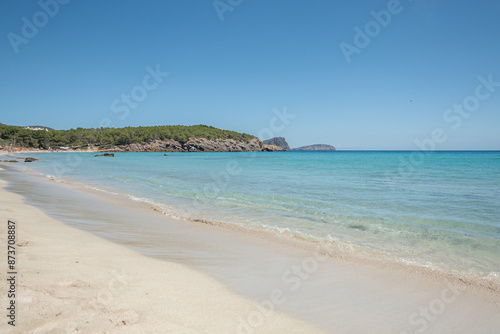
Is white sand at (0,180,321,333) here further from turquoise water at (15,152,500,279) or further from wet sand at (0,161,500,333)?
turquoise water at (15,152,500,279)

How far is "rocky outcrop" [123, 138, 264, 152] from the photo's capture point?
143m

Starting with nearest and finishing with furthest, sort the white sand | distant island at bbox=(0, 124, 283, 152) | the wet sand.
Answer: the white sand < the wet sand < distant island at bbox=(0, 124, 283, 152)

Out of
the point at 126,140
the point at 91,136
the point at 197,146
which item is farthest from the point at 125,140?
the point at 197,146

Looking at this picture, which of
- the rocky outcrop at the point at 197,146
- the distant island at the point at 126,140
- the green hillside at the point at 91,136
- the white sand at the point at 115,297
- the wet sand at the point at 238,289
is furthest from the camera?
the rocky outcrop at the point at 197,146

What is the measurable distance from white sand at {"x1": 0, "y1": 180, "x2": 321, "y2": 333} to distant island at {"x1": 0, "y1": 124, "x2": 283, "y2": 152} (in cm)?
12417

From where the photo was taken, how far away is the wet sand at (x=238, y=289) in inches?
126

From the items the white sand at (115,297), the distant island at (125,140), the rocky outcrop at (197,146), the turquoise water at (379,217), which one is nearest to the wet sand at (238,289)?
the white sand at (115,297)

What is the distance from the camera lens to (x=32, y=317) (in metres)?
2.84

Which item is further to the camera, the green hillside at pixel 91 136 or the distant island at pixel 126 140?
the distant island at pixel 126 140

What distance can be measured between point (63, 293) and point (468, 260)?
7.51 metres

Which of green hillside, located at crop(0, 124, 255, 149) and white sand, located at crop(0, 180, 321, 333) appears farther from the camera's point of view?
green hillside, located at crop(0, 124, 255, 149)

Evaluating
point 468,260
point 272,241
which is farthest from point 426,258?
point 272,241

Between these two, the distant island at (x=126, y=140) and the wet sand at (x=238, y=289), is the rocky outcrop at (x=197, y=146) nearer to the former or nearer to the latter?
the distant island at (x=126, y=140)

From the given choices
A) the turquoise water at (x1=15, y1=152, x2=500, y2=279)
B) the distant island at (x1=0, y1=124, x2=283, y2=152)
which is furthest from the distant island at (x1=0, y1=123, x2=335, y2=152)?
the turquoise water at (x1=15, y1=152, x2=500, y2=279)
